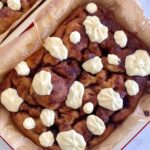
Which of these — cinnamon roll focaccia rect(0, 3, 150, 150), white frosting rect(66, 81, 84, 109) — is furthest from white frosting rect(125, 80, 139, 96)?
white frosting rect(66, 81, 84, 109)

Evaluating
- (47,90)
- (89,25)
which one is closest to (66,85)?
(47,90)

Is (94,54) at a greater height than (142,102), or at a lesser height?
greater

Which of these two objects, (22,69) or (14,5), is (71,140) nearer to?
(22,69)

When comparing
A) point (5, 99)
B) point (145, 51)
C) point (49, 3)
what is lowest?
point (145, 51)

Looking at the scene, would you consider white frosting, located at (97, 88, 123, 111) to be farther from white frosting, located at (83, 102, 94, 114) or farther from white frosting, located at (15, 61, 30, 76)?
white frosting, located at (15, 61, 30, 76)

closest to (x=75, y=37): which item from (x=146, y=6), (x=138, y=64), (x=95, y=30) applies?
(x=95, y=30)

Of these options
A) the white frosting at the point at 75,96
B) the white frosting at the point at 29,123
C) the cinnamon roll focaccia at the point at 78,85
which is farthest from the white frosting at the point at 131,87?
the white frosting at the point at 29,123

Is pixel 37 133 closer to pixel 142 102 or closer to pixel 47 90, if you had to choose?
pixel 47 90
